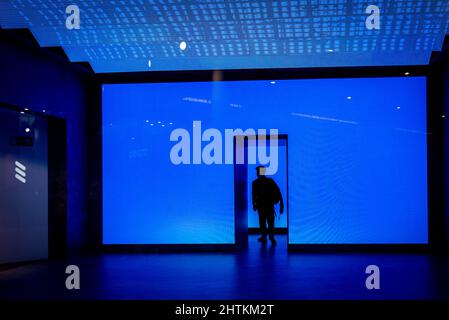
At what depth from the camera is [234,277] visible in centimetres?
598

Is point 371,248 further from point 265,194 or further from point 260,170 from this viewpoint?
point 260,170

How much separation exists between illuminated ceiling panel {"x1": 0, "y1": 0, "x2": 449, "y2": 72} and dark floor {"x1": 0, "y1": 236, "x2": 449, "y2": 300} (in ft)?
8.93

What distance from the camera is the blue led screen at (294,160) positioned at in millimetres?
8047

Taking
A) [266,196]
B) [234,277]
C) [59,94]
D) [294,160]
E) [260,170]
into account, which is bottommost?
[234,277]

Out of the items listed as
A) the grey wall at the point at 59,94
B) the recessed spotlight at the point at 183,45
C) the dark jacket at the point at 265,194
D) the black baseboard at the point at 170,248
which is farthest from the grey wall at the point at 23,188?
the dark jacket at the point at 265,194

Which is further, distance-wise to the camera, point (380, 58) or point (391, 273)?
point (380, 58)

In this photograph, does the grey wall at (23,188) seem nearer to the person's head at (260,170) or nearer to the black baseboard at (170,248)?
the black baseboard at (170,248)

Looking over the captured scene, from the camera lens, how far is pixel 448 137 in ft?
25.2

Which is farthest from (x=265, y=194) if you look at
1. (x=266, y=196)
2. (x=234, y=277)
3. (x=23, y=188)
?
(x=23, y=188)

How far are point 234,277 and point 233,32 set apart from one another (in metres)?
2.82

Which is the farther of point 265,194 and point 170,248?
point 265,194
